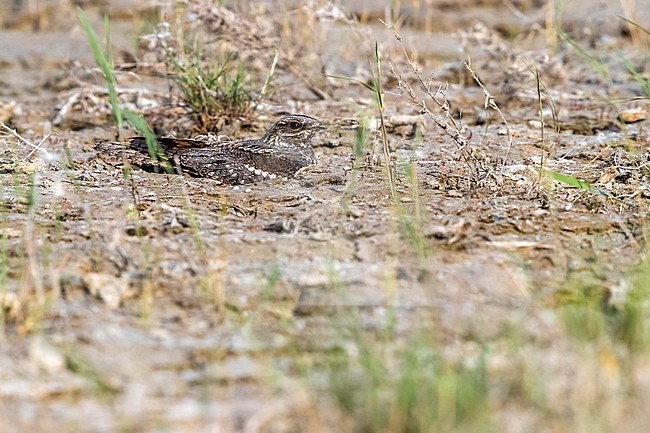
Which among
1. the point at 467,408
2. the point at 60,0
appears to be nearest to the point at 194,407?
the point at 467,408

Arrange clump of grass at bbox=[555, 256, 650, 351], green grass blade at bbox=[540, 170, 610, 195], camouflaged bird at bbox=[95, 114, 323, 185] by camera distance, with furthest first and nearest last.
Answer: camouflaged bird at bbox=[95, 114, 323, 185] < green grass blade at bbox=[540, 170, 610, 195] < clump of grass at bbox=[555, 256, 650, 351]

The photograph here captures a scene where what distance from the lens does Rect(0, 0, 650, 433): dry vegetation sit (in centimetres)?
237

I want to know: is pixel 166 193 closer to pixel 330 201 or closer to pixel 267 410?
pixel 330 201

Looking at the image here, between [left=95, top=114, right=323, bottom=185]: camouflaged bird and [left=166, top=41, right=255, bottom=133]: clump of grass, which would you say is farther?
[left=166, top=41, right=255, bottom=133]: clump of grass

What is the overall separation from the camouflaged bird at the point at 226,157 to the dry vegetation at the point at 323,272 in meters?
0.10

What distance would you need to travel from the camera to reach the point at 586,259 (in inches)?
132

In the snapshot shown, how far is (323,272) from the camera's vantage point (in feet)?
10.4

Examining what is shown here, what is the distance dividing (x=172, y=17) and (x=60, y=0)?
8.48 ft

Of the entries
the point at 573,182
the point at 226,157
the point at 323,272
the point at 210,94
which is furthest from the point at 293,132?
the point at 323,272

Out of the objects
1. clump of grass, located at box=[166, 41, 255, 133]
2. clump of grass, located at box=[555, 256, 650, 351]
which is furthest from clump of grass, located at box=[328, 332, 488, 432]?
clump of grass, located at box=[166, 41, 255, 133]

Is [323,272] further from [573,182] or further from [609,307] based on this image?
[573,182]

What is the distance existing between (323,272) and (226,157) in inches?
62.6

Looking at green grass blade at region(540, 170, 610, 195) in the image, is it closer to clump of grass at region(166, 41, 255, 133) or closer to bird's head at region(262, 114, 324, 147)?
bird's head at region(262, 114, 324, 147)

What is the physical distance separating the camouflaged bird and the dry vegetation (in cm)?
10
